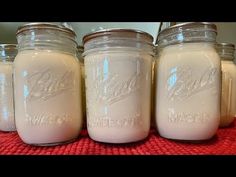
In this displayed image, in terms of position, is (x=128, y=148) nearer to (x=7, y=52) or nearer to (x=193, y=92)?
(x=193, y=92)

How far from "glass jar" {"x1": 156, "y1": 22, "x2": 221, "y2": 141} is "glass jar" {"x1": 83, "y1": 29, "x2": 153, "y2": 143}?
52 millimetres

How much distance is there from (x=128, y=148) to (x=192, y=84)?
0.55 feet

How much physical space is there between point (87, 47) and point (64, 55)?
48 mm

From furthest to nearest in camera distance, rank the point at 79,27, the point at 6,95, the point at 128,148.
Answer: the point at 79,27, the point at 6,95, the point at 128,148

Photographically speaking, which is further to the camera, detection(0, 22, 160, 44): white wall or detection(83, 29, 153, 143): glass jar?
detection(0, 22, 160, 44): white wall

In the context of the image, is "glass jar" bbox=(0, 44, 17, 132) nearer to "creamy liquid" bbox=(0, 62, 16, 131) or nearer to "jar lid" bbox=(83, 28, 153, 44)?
"creamy liquid" bbox=(0, 62, 16, 131)

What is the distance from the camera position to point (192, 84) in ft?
1.16

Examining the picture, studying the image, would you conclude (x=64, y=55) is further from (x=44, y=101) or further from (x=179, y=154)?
(x=179, y=154)

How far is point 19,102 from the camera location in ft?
1.13

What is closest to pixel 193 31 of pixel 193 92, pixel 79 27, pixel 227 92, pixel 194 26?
pixel 194 26

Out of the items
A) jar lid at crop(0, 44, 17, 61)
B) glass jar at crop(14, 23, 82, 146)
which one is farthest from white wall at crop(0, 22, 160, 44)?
glass jar at crop(14, 23, 82, 146)

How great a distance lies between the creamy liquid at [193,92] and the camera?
0.35m

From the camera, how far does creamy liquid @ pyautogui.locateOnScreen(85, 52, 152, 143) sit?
34 centimetres
